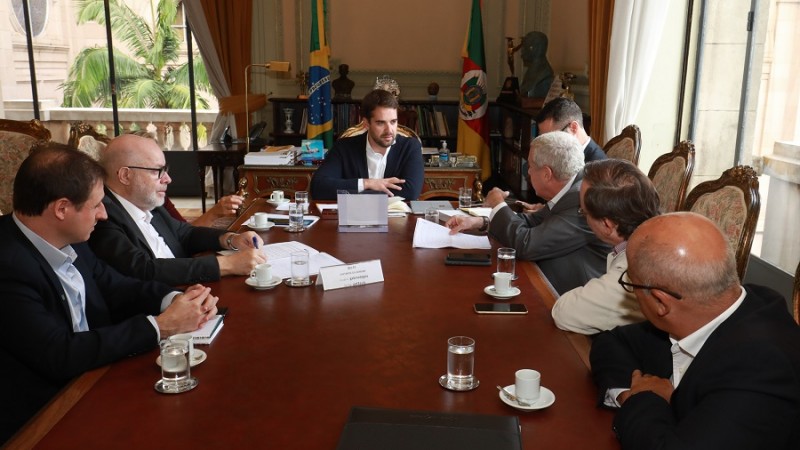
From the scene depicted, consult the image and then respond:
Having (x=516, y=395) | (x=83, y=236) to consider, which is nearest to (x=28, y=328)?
(x=83, y=236)

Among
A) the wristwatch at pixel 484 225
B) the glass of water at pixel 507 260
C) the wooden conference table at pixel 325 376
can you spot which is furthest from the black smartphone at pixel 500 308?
the wristwatch at pixel 484 225

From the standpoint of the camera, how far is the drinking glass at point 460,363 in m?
1.42

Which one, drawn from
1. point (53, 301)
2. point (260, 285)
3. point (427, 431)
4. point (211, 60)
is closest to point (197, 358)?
point (53, 301)

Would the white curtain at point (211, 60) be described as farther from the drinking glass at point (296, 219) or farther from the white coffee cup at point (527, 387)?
the white coffee cup at point (527, 387)

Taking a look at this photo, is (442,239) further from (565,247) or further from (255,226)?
(255,226)

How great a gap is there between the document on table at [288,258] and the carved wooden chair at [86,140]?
1.56 metres

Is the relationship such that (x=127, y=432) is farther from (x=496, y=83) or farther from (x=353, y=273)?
(x=496, y=83)

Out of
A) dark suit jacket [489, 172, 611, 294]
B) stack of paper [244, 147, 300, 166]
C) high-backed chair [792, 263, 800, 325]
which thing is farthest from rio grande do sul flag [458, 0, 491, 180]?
high-backed chair [792, 263, 800, 325]

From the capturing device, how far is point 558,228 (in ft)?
7.87

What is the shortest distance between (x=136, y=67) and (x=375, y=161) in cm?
425

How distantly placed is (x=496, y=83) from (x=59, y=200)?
5.63 metres

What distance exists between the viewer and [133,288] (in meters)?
2.02

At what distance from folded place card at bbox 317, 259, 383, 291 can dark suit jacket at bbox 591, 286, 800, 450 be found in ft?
3.29

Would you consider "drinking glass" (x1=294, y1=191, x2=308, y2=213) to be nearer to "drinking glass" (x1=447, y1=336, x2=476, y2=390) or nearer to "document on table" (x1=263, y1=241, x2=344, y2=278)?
"document on table" (x1=263, y1=241, x2=344, y2=278)
